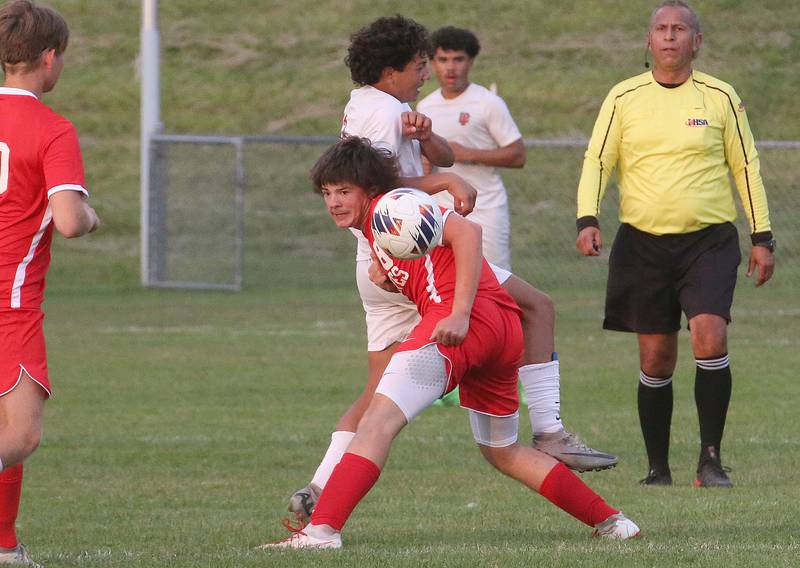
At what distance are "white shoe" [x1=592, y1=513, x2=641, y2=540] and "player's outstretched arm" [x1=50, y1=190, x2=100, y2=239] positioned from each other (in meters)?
2.24

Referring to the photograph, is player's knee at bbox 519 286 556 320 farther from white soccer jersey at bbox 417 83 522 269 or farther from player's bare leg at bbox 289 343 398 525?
white soccer jersey at bbox 417 83 522 269

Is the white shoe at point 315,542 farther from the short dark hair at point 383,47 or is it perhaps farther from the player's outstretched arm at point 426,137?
the short dark hair at point 383,47

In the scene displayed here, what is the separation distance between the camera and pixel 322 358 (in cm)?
1330

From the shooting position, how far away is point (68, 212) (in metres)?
5.08

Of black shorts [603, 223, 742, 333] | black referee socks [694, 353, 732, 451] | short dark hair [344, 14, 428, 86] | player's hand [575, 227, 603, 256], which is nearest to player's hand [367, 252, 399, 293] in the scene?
short dark hair [344, 14, 428, 86]

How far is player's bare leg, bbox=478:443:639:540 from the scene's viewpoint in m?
5.89

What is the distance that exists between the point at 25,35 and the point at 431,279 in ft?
5.43

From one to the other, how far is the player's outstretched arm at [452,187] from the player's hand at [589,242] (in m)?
1.53

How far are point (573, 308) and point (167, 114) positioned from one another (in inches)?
642

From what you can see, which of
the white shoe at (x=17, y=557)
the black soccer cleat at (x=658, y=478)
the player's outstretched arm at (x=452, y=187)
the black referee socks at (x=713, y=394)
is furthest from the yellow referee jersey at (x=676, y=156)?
the white shoe at (x=17, y=557)

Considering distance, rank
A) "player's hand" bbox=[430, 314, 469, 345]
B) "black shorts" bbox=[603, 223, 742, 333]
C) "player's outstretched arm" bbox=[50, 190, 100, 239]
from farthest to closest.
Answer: "black shorts" bbox=[603, 223, 742, 333], "player's hand" bbox=[430, 314, 469, 345], "player's outstretched arm" bbox=[50, 190, 100, 239]

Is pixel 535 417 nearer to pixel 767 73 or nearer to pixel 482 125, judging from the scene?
pixel 482 125

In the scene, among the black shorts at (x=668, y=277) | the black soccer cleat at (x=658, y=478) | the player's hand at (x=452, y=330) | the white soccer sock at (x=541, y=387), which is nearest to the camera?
the player's hand at (x=452, y=330)

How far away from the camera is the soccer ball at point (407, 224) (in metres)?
5.52
